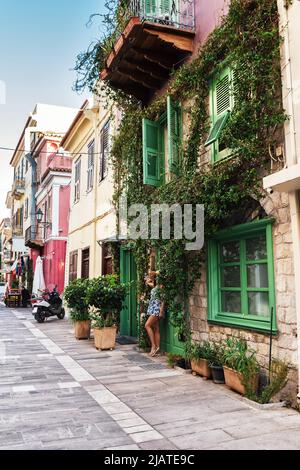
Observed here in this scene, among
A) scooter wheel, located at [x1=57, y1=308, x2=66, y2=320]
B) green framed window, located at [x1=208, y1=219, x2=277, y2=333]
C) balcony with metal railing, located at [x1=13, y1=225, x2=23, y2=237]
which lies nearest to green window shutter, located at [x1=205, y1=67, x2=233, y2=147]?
green framed window, located at [x1=208, y1=219, x2=277, y2=333]

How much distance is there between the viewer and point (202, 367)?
6.16m

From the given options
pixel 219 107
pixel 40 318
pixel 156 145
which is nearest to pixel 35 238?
pixel 40 318

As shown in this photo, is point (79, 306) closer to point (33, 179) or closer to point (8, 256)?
point (33, 179)

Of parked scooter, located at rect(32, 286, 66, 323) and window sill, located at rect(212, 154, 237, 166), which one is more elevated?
window sill, located at rect(212, 154, 237, 166)

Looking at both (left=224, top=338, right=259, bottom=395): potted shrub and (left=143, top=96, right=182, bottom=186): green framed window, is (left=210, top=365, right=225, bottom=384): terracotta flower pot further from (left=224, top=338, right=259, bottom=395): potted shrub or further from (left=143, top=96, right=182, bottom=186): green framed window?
(left=143, top=96, right=182, bottom=186): green framed window

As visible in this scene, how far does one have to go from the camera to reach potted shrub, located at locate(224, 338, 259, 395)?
4984mm

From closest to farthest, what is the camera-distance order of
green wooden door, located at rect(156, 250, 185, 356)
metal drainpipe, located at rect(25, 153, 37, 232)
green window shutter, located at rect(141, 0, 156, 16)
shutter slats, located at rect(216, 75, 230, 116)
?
1. shutter slats, located at rect(216, 75, 230, 116)
2. green wooden door, located at rect(156, 250, 185, 356)
3. green window shutter, located at rect(141, 0, 156, 16)
4. metal drainpipe, located at rect(25, 153, 37, 232)

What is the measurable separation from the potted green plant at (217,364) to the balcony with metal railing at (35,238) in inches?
699

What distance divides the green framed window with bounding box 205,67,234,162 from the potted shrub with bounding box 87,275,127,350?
3.63 metres

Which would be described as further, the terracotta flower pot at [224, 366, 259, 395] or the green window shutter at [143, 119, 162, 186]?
the green window shutter at [143, 119, 162, 186]

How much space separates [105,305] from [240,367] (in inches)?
161

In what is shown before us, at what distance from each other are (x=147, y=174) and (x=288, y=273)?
4.34 metres

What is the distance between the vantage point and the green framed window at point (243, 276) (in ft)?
17.6

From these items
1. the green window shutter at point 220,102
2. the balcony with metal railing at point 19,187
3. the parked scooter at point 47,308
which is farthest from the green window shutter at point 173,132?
the balcony with metal railing at point 19,187
